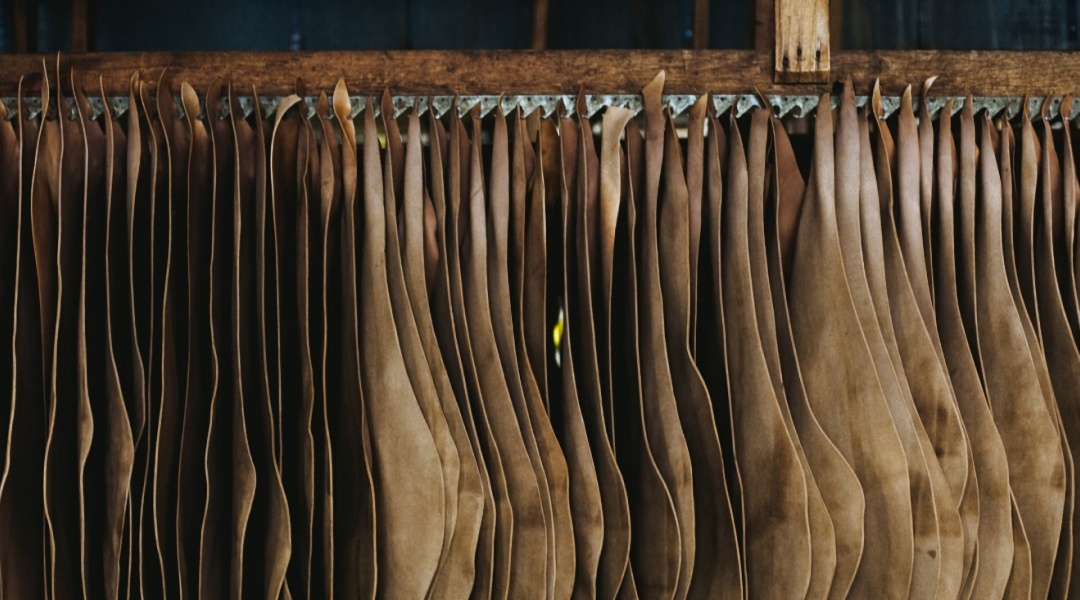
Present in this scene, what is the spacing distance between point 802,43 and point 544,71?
30 cm

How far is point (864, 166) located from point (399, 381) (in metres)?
0.58

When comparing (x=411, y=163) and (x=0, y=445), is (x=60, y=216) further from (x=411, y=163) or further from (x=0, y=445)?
(x=411, y=163)

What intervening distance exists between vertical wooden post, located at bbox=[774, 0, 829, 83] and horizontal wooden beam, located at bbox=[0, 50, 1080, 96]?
12 mm

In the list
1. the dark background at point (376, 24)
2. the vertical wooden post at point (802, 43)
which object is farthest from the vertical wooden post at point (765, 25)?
the dark background at point (376, 24)

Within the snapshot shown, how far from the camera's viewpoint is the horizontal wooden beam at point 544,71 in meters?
1.00

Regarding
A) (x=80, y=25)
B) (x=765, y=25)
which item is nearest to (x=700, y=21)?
(x=765, y=25)

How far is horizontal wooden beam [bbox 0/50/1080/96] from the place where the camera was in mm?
1001

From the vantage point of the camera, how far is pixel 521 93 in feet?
3.32

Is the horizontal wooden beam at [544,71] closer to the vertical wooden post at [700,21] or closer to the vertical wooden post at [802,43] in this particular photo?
the vertical wooden post at [802,43]

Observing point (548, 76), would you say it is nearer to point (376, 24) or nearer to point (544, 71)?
point (544, 71)

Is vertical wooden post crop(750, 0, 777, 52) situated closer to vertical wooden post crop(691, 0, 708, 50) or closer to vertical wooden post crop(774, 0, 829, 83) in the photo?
vertical wooden post crop(774, 0, 829, 83)

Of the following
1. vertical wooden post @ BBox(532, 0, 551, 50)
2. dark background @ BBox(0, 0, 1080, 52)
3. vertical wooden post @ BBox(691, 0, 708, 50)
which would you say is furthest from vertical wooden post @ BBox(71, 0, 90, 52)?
vertical wooden post @ BBox(691, 0, 708, 50)

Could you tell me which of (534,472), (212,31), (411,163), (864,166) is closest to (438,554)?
(534,472)

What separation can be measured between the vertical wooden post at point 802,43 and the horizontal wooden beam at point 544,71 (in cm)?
1
